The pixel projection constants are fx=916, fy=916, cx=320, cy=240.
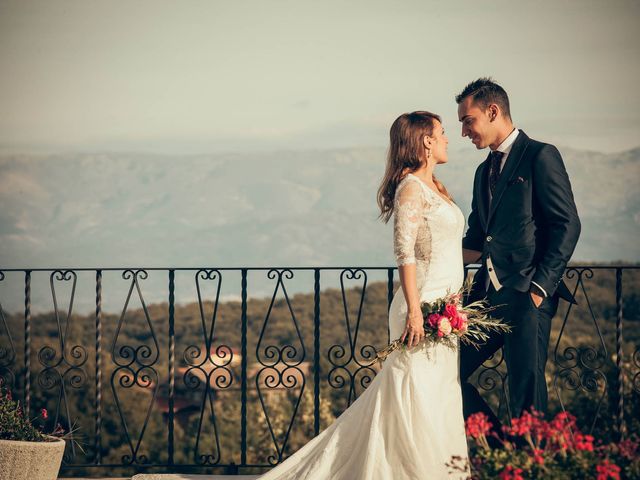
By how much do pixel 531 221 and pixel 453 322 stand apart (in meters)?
0.55

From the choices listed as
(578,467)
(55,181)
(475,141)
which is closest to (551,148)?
(475,141)

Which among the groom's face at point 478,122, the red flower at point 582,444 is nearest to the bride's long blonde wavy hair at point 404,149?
the groom's face at point 478,122

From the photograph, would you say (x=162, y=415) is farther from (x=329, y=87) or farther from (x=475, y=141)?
(x=329, y=87)

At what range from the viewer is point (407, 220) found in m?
3.77

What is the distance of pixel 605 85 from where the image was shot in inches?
1764

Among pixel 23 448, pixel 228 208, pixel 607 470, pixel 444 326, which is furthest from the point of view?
pixel 228 208

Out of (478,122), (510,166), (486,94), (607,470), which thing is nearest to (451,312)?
(510,166)

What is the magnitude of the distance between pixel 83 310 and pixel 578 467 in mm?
48482

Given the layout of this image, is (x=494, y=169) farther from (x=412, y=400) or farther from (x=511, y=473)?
(x=511, y=473)

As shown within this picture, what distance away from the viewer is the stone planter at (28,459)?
4.16 meters

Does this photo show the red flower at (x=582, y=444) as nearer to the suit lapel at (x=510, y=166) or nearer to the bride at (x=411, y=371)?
the bride at (x=411, y=371)

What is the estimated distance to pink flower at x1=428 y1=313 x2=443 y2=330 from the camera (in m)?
3.71

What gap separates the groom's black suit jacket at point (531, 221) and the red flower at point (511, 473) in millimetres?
1036

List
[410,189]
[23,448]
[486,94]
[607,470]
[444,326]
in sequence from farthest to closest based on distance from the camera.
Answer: [23,448], [486,94], [410,189], [444,326], [607,470]
